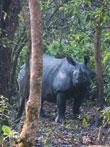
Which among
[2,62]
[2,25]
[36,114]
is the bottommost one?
[36,114]

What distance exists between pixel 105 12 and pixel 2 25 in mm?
1990

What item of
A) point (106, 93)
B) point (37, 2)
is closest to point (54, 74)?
point (106, 93)

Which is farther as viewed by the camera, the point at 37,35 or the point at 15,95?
the point at 15,95

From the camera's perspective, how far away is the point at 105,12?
690cm

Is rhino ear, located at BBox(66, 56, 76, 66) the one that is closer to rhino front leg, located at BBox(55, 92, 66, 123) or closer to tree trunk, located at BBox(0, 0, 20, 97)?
rhino front leg, located at BBox(55, 92, 66, 123)

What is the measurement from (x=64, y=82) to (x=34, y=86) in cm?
595

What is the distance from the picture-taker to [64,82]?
10.1 metres

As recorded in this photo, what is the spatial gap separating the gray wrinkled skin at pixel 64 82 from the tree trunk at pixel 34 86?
5467 millimetres

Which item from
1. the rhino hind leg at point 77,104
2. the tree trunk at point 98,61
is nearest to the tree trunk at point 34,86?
the tree trunk at point 98,61

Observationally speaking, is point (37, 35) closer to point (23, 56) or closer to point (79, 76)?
point (79, 76)

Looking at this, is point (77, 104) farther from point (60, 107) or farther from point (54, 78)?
point (54, 78)

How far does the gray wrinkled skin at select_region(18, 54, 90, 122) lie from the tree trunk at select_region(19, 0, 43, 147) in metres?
5.47

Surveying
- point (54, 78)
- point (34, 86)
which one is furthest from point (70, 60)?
point (34, 86)

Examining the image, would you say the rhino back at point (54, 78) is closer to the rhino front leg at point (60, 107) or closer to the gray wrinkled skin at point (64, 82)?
the gray wrinkled skin at point (64, 82)
